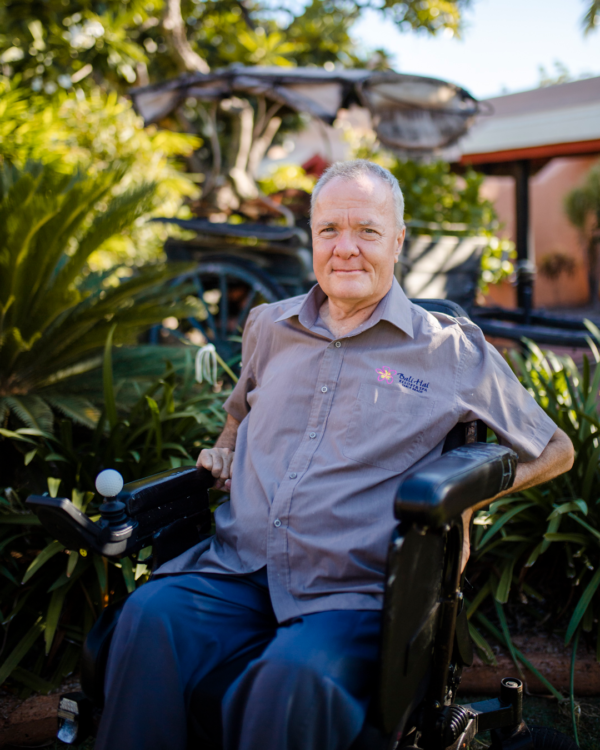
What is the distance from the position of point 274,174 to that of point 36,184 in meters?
6.74

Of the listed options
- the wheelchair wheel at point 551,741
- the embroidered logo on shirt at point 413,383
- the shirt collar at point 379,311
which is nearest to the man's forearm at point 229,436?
the shirt collar at point 379,311

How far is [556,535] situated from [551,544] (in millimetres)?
211

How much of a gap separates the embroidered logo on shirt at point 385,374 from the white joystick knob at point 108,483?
713mm

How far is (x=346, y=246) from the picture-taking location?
1.75 meters

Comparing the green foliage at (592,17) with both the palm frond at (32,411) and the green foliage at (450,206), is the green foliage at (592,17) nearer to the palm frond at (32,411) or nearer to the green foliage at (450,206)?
the green foliage at (450,206)

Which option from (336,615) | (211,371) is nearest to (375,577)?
(336,615)

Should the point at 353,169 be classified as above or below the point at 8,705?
above

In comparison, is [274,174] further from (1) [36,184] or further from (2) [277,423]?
(2) [277,423]

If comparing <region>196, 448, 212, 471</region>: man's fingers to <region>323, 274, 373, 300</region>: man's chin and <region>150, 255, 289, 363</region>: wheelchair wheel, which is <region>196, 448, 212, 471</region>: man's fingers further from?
<region>150, 255, 289, 363</region>: wheelchair wheel

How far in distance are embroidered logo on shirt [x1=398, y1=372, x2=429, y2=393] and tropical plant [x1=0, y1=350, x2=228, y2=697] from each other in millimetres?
1172

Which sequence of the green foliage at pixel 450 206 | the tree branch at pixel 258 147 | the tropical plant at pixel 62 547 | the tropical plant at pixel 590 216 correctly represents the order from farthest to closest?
the tropical plant at pixel 590 216, the green foliage at pixel 450 206, the tree branch at pixel 258 147, the tropical plant at pixel 62 547

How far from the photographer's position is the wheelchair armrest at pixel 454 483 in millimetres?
1146

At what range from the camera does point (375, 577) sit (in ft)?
4.89

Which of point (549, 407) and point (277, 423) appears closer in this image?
point (277, 423)
